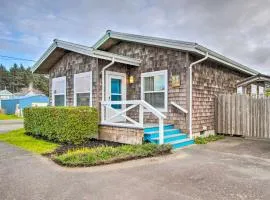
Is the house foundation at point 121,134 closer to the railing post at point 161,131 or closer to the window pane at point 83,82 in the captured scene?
the railing post at point 161,131

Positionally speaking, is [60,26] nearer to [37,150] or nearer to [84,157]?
[37,150]

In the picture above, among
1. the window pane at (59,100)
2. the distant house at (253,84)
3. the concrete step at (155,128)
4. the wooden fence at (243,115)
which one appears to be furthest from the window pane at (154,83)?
the distant house at (253,84)

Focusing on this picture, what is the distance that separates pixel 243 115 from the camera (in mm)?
8977

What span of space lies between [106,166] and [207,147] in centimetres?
392

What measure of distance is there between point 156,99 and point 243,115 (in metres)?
3.55

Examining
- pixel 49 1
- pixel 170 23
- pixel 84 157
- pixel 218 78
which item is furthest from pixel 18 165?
pixel 170 23

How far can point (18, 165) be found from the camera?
17.6 ft

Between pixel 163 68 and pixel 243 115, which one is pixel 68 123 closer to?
pixel 163 68

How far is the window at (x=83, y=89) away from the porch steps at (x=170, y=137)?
3061mm

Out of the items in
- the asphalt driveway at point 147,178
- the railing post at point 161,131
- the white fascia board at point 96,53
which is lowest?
the asphalt driveway at point 147,178

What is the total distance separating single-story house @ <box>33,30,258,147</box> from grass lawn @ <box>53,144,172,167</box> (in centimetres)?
82

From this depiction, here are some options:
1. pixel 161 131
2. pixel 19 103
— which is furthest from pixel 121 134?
pixel 19 103

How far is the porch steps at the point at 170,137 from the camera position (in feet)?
24.1

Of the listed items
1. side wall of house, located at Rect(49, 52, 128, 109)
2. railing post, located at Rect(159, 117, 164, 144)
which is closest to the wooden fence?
railing post, located at Rect(159, 117, 164, 144)
